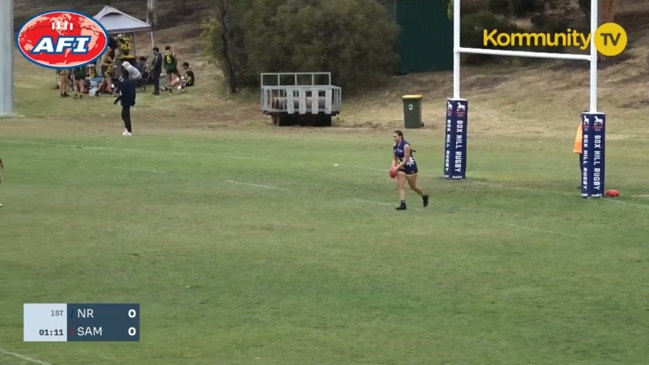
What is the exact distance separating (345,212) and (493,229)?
2.99m

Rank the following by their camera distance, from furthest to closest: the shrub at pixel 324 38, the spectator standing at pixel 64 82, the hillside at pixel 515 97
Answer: the spectator standing at pixel 64 82 → the shrub at pixel 324 38 → the hillside at pixel 515 97

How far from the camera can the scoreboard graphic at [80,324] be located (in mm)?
12133

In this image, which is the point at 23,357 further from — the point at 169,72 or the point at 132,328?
the point at 169,72

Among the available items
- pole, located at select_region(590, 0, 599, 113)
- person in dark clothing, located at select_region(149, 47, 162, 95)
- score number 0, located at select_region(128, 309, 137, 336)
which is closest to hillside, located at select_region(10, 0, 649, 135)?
person in dark clothing, located at select_region(149, 47, 162, 95)

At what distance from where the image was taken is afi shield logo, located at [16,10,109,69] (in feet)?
165

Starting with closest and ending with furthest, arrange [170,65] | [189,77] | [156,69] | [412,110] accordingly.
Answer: [412,110] → [156,69] → [170,65] → [189,77]

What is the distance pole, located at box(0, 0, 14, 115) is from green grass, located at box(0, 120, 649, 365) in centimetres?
1631

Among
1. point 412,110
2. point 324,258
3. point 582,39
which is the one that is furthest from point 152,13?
point 324,258

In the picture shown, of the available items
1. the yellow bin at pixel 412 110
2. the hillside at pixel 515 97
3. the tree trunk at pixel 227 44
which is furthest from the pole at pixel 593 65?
the tree trunk at pixel 227 44

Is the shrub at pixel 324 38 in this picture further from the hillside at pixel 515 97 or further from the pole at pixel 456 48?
the pole at pixel 456 48

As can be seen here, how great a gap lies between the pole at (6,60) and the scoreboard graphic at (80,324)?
1395 inches

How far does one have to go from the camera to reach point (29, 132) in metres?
40.6

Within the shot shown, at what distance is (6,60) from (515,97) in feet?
59.0

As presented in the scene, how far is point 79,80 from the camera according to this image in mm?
55156
